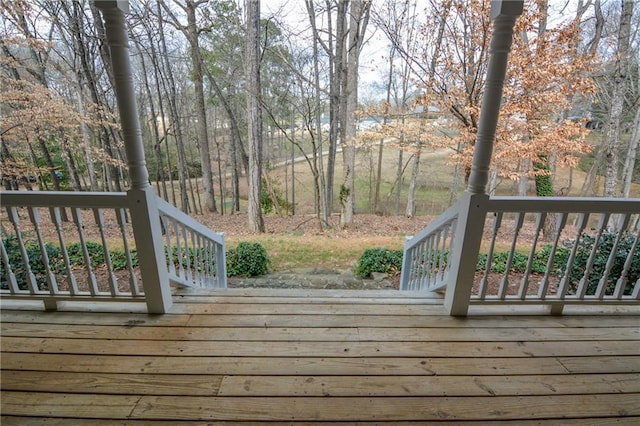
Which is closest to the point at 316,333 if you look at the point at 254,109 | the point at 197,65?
the point at 254,109

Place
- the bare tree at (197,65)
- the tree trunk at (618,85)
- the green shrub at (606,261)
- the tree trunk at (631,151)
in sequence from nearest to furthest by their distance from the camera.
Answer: the green shrub at (606,261), the tree trunk at (618,85), the tree trunk at (631,151), the bare tree at (197,65)

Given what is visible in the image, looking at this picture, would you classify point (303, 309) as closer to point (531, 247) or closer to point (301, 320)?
point (301, 320)

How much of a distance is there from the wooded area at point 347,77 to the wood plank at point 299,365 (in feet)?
15.0

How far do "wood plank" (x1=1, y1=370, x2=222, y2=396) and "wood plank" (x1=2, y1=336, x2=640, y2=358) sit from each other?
15 cm

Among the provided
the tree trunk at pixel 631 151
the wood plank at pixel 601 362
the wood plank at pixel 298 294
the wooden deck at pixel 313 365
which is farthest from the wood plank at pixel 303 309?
the tree trunk at pixel 631 151

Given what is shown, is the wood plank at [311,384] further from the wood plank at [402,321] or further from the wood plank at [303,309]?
the wood plank at [303,309]

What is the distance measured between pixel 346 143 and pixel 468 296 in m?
6.10

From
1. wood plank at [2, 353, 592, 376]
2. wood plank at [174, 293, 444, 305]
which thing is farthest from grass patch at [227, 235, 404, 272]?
wood plank at [2, 353, 592, 376]

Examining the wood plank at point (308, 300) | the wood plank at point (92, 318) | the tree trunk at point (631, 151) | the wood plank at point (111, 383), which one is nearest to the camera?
the wood plank at point (111, 383)

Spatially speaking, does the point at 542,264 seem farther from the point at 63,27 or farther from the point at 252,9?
the point at 63,27

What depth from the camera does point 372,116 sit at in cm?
751

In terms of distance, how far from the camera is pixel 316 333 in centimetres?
170

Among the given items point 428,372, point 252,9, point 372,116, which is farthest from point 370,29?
point 428,372

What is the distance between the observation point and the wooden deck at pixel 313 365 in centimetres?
123
